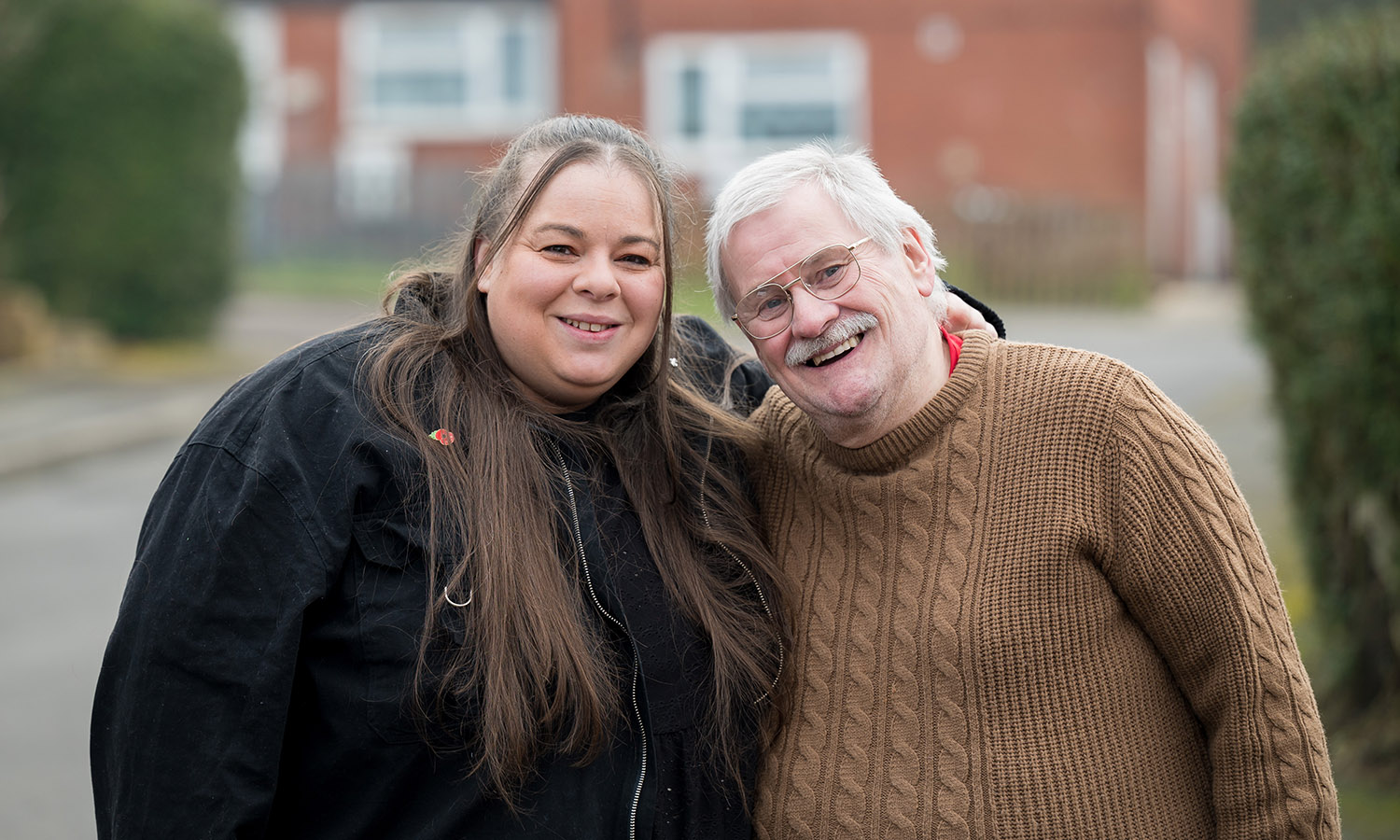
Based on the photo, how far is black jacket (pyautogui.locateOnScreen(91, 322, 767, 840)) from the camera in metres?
2.16

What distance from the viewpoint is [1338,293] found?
14.0 feet

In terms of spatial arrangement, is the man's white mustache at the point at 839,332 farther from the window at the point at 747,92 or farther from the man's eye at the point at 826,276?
the window at the point at 747,92

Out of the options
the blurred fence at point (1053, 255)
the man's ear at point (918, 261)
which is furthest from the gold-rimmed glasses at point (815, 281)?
the blurred fence at point (1053, 255)

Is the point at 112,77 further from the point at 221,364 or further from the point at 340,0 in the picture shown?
the point at 340,0

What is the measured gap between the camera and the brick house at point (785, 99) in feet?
65.8

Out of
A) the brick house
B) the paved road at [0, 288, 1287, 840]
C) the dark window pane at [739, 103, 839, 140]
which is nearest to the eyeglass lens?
the paved road at [0, 288, 1287, 840]

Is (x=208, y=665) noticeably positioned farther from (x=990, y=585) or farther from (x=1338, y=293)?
(x=1338, y=293)

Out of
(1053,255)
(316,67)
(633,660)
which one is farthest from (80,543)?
(316,67)

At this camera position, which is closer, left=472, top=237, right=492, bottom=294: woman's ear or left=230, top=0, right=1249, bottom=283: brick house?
left=472, top=237, right=492, bottom=294: woman's ear

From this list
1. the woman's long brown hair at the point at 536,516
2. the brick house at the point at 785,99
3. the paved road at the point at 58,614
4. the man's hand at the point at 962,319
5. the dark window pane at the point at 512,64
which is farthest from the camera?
the dark window pane at the point at 512,64

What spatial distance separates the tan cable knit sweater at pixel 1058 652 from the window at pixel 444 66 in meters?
21.8

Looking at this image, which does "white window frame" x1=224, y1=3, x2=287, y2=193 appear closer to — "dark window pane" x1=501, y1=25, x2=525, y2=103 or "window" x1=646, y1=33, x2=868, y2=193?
"dark window pane" x1=501, y1=25, x2=525, y2=103

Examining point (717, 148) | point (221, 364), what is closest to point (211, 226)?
point (221, 364)

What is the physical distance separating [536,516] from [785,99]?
20014mm
